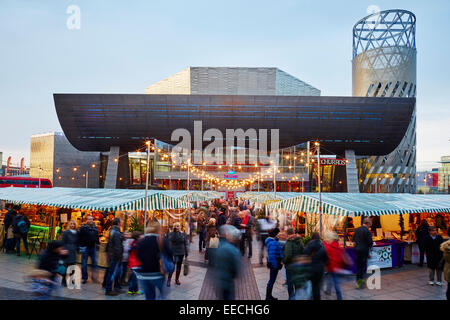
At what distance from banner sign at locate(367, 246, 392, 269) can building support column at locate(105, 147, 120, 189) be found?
43.5m

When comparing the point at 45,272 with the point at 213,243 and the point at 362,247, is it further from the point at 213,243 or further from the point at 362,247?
the point at 362,247

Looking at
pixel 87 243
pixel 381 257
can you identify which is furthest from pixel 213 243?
pixel 381 257

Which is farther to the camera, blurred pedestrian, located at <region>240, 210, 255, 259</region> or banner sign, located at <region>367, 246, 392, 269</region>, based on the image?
blurred pedestrian, located at <region>240, 210, 255, 259</region>

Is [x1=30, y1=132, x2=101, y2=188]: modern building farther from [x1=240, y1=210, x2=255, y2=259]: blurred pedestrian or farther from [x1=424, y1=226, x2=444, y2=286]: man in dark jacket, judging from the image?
[x1=424, y1=226, x2=444, y2=286]: man in dark jacket

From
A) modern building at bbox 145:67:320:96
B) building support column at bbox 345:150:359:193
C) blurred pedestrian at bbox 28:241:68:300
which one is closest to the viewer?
blurred pedestrian at bbox 28:241:68:300

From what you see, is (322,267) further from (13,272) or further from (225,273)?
(13,272)

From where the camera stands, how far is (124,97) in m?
45.7

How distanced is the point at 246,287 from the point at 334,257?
8.61ft

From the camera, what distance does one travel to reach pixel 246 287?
805 centimetres

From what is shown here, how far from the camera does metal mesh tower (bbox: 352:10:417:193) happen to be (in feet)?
229

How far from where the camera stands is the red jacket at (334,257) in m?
6.72

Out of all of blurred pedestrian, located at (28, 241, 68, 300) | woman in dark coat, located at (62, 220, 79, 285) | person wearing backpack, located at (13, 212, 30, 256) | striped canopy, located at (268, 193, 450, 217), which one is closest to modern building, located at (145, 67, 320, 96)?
striped canopy, located at (268, 193, 450, 217)
